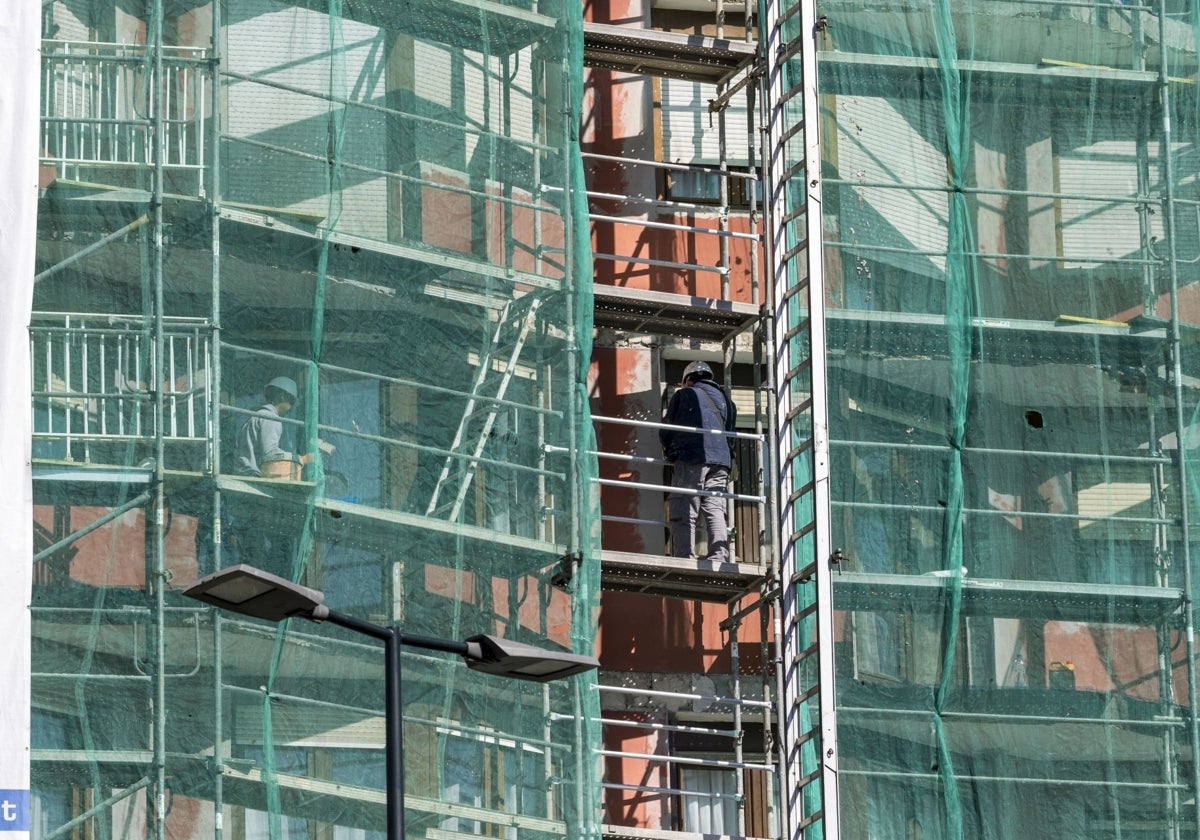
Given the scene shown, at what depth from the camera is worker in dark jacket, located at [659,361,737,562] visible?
79.0ft

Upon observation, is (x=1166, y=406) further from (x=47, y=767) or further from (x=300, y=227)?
(x=47, y=767)

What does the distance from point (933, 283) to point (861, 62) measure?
6.12 ft

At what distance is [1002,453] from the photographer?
23.6 meters

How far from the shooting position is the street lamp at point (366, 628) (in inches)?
641

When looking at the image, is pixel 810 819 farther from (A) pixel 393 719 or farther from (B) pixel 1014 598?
(A) pixel 393 719

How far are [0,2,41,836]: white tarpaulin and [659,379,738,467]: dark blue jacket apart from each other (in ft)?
19.2

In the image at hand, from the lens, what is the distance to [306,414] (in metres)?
21.5

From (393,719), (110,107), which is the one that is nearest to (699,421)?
(110,107)

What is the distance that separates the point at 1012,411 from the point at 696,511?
253cm

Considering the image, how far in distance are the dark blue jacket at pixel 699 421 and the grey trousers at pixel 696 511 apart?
9cm

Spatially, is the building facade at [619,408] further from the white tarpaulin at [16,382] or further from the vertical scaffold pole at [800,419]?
the white tarpaulin at [16,382]

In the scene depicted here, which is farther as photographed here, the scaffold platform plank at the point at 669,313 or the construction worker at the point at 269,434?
the scaffold platform plank at the point at 669,313

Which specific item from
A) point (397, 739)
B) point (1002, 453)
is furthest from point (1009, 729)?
point (397, 739)

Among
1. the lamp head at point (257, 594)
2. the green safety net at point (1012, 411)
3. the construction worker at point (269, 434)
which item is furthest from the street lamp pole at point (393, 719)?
the green safety net at point (1012, 411)
